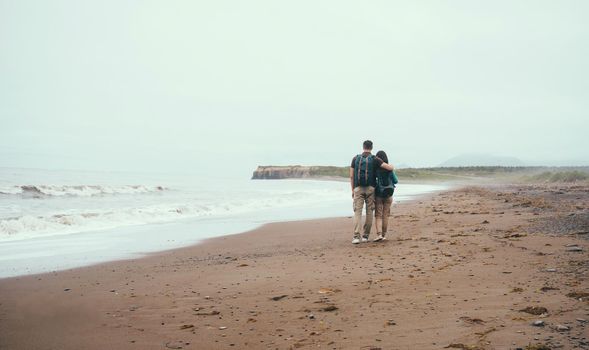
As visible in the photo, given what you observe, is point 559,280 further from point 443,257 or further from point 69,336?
point 69,336

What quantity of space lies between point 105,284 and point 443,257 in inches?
192

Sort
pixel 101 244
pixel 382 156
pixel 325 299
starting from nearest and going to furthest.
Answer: pixel 325 299 → pixel 382 156 → pixel 101 244

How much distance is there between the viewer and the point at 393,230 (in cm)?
1191

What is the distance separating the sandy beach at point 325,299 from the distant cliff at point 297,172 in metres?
92.0

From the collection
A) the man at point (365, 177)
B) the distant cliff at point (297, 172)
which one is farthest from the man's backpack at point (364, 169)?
the distant cliff at point (297, 172)

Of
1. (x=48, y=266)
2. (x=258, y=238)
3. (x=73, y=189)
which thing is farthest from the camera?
(x=73, y=189)

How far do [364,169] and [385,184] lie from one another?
0.56 metres

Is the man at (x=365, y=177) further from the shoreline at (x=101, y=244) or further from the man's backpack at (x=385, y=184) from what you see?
the shoreline at (x=101, y=244)

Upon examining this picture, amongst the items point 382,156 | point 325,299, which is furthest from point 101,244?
point 325,299

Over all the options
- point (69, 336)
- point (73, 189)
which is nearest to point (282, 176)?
point (73, 189)

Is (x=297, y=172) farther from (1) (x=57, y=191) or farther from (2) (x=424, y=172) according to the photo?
(1) (x=57, y=191)

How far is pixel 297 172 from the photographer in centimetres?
11831

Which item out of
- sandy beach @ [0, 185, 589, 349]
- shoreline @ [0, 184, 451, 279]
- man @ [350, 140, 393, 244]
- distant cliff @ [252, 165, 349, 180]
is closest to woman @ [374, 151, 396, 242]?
man @ [350, 140, 393, 244]

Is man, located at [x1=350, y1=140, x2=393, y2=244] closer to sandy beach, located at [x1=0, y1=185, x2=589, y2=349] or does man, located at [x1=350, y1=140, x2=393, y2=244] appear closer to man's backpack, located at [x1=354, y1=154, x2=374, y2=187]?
man's backpack, located at [x1=354, y1=154, x2=374, y2=187]
